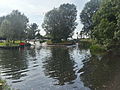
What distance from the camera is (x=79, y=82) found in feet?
61.7

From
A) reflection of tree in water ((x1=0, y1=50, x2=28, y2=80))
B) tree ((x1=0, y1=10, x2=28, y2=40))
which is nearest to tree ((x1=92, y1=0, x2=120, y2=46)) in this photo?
reflection of tree in water ((x1=0, y1=50, x2=28, y2=80))

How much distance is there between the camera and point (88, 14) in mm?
105375

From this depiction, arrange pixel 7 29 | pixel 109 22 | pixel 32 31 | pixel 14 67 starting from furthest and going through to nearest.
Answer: pixel 32 31 → pixel 7 29 → pixel 109 22 → pixel 14 67

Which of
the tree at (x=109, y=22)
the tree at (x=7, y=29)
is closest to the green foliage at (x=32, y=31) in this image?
the tree at (x=7, y=29)

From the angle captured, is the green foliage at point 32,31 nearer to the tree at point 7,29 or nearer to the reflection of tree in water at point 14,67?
the tree at point 7,29

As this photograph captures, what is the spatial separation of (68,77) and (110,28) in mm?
16428

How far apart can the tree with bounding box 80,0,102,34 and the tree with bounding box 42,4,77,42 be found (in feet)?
19.7

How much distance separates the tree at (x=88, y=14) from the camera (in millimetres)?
100956

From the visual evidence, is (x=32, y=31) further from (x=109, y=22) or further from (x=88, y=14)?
(x=109, y=22)

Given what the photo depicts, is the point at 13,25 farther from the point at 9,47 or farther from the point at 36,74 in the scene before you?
the point at 36,74

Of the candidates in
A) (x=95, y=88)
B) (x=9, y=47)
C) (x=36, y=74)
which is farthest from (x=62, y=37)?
(x=95, y=88)

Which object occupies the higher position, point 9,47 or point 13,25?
point 13,25

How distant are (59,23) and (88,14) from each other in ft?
52.6

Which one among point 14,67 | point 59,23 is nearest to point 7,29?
point 59,23
